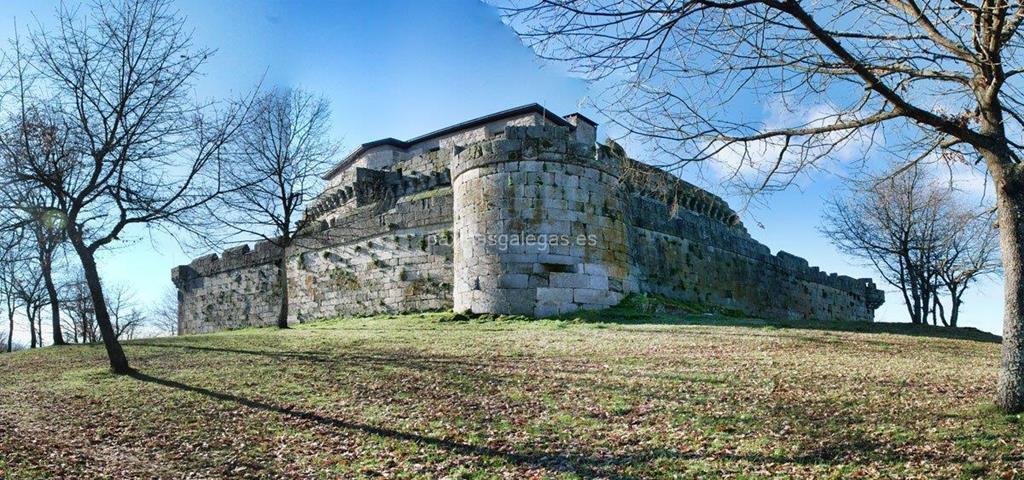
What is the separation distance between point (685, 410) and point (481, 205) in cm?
1022

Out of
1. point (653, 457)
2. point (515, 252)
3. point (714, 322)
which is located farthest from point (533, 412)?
point (714, 322)

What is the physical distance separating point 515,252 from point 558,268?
107 centimetres

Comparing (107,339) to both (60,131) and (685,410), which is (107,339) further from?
(685,410)

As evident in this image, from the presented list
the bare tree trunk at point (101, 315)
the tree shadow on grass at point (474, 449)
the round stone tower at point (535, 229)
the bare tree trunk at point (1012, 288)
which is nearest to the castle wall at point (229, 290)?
the round stone tower at point (535, 229)

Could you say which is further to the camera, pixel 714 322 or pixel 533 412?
pixel 714 322

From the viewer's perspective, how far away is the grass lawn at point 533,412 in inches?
253

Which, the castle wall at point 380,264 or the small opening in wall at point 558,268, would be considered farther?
the castle wall at point 380,264

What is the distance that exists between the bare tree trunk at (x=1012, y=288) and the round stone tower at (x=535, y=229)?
9.90 meters

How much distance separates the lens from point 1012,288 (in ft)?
23.7

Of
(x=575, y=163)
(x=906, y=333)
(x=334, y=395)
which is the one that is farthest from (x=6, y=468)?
(x=906, y=333)

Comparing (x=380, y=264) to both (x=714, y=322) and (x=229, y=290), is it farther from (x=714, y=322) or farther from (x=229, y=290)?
(x=714, y=322)

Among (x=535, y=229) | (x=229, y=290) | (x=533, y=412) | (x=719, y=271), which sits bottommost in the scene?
(x=533, y=412)

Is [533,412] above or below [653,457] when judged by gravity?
above

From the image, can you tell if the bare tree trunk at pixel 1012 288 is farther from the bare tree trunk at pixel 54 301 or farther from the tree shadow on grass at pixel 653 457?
the bare tree trunk at pixel 54 301
